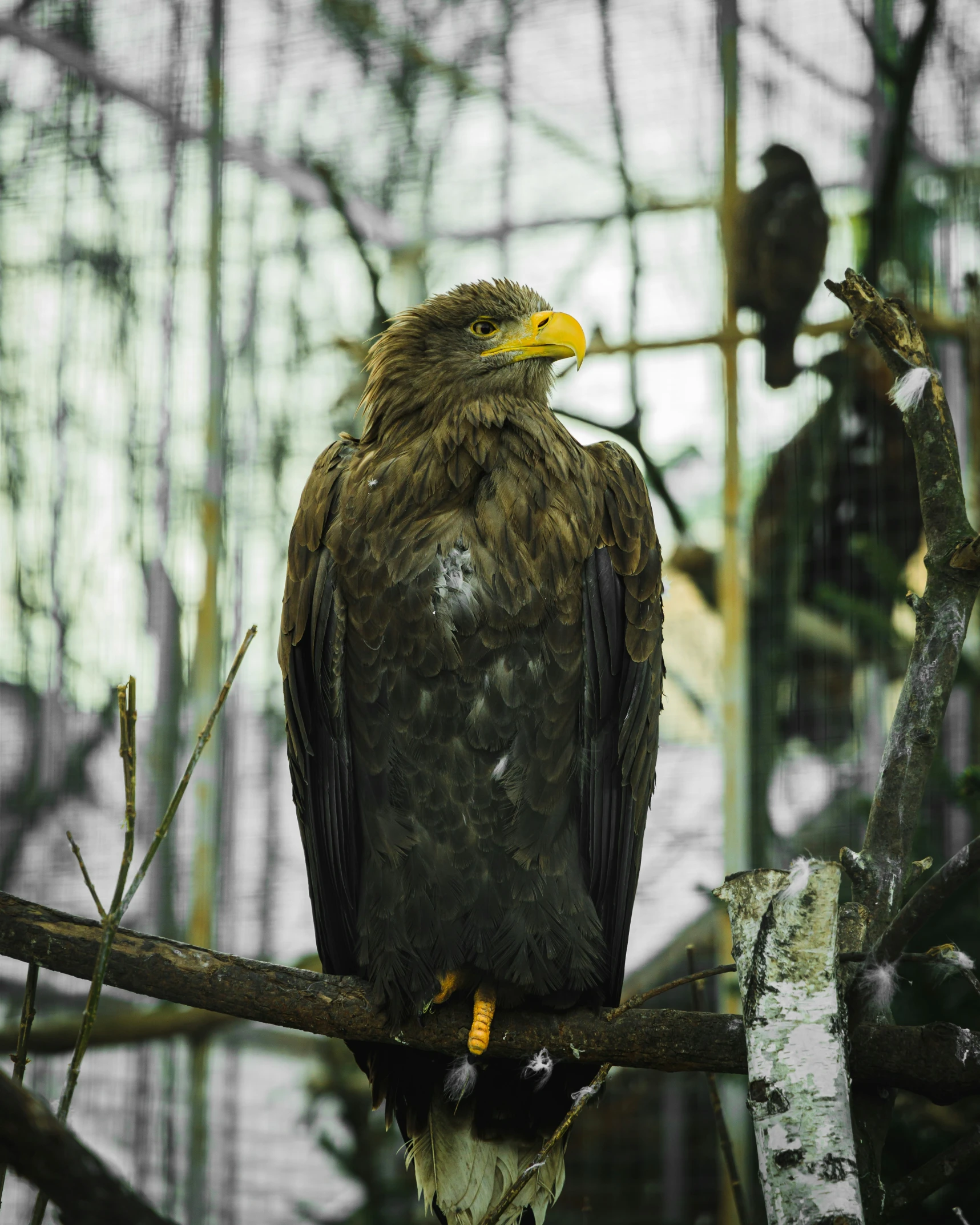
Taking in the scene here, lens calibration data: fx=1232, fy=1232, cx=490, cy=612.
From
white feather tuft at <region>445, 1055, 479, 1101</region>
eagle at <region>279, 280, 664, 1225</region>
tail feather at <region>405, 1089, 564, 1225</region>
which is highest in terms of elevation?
eagle at <region>279, 280, 664, 1225</region>

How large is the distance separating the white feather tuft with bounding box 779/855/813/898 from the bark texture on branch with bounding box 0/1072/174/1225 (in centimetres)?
101

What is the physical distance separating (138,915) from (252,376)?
2308mm

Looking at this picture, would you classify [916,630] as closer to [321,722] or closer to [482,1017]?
[482,1017]

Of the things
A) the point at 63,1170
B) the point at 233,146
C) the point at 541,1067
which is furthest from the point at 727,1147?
the point at 233,146

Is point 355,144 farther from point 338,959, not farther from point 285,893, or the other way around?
point 338,959

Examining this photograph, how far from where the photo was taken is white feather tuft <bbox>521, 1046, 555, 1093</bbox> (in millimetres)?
2365

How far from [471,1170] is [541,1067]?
38 centimetres

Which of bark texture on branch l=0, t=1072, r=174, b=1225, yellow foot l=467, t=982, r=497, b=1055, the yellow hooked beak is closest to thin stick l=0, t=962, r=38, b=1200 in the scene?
bark texture on branch l=0, t=1072, r=174, b=1225

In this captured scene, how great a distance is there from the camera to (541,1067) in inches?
93.8

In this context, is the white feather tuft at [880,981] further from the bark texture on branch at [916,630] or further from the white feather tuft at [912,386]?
the white feather tuft at [912,386]

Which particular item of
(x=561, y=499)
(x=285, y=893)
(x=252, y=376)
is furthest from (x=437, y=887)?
(x=252, y=376)

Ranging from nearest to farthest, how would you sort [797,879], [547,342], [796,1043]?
[796,1043], [797,879], [547,342]

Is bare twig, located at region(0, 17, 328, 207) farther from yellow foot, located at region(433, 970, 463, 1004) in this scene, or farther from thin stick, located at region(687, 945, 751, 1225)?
thin stick, located at region(687, 945, 751, 1225)

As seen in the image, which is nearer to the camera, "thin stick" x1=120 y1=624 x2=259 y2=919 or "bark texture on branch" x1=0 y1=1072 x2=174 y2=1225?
"bark texture on branch" x1=0 y1=1072 x2=174 y2=1225
